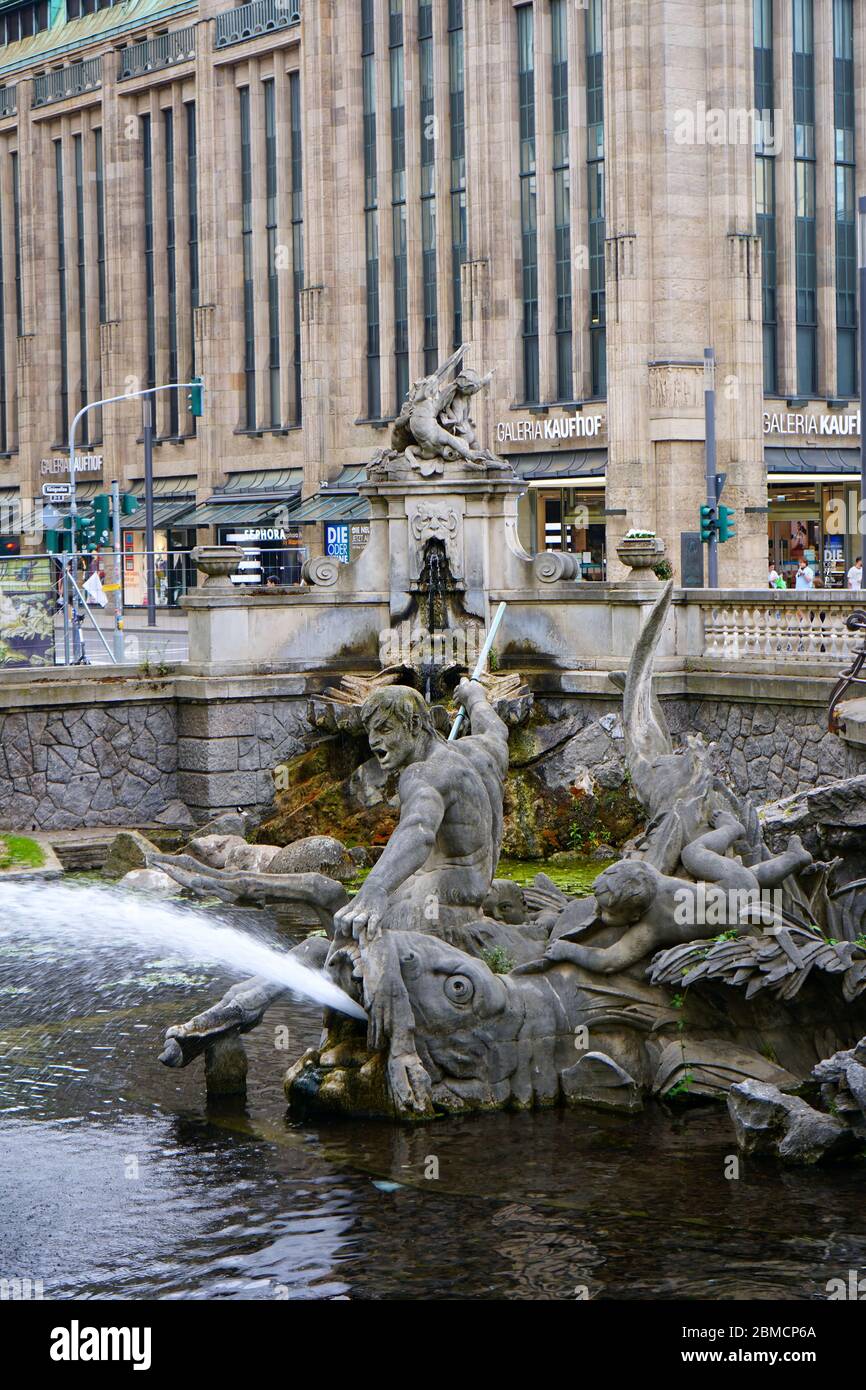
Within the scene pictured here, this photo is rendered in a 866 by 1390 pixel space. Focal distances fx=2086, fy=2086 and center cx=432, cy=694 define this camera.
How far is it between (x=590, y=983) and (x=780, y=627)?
12.1 meters

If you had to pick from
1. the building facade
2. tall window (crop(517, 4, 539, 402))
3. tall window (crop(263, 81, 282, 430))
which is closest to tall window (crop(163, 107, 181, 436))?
the building facade

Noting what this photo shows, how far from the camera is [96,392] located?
73375 mm

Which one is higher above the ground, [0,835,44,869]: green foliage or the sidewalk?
the sidewalk

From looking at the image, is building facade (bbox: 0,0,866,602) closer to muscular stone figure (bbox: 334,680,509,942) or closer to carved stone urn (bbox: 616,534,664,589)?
carved stone urn (bbox: 616,534,664,589)

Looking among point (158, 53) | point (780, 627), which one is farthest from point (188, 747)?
point (158, 53)

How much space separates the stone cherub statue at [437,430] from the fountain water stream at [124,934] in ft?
26.7

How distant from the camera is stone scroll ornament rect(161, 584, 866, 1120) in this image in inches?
460

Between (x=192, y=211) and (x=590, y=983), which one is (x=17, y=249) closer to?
(x=192, y=211)

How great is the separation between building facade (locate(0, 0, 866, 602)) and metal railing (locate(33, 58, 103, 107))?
14 cm

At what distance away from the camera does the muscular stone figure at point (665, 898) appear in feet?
39.0

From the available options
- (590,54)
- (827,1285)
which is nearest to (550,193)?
(590,54)

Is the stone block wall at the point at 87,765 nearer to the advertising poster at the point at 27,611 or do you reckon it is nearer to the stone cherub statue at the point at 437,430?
the advertising poster at the point at 27,611

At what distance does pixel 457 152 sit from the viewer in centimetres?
5569
